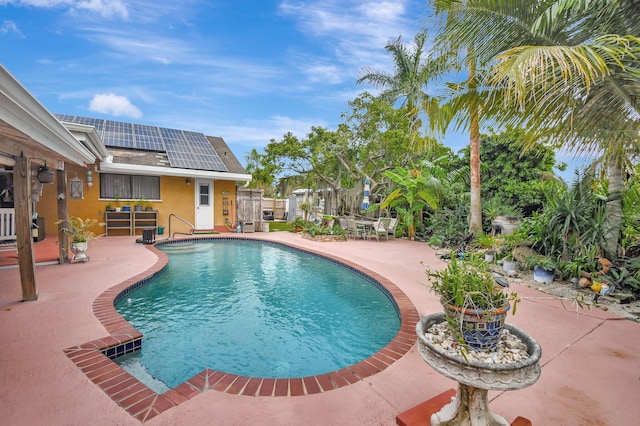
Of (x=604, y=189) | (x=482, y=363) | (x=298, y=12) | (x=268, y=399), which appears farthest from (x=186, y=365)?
(x=298, y=12)

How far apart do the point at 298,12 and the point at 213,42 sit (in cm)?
362

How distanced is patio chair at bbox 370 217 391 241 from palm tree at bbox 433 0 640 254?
295 inches

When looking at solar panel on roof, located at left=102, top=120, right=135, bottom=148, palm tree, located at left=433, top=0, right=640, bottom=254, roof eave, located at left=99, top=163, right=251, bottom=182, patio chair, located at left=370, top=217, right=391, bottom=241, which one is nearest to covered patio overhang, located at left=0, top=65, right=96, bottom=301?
palm tree, located at left=433, top=0, right=640, bottom=254

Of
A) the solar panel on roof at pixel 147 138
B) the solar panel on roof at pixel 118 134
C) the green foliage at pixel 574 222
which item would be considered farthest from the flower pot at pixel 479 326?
the solar panel on roof at pixel 118 134

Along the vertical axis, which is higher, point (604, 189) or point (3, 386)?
point (604, 189)

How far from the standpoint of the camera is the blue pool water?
3535mm

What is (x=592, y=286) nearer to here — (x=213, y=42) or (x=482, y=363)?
(x=482, y=363)

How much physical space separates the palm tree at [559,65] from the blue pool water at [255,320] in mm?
3497

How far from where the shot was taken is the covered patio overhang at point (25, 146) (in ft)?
8.38

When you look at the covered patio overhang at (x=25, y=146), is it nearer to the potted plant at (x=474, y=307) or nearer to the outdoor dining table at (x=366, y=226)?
the potted plant at (x=474, y=307)

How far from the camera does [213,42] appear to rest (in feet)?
38.4

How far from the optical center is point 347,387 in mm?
2680

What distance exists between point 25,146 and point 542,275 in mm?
8757

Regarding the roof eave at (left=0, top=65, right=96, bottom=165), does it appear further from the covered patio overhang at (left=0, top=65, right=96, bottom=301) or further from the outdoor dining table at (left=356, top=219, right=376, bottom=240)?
the outdoor dining table at (left=356, top=219, right=376, bottom=240)
